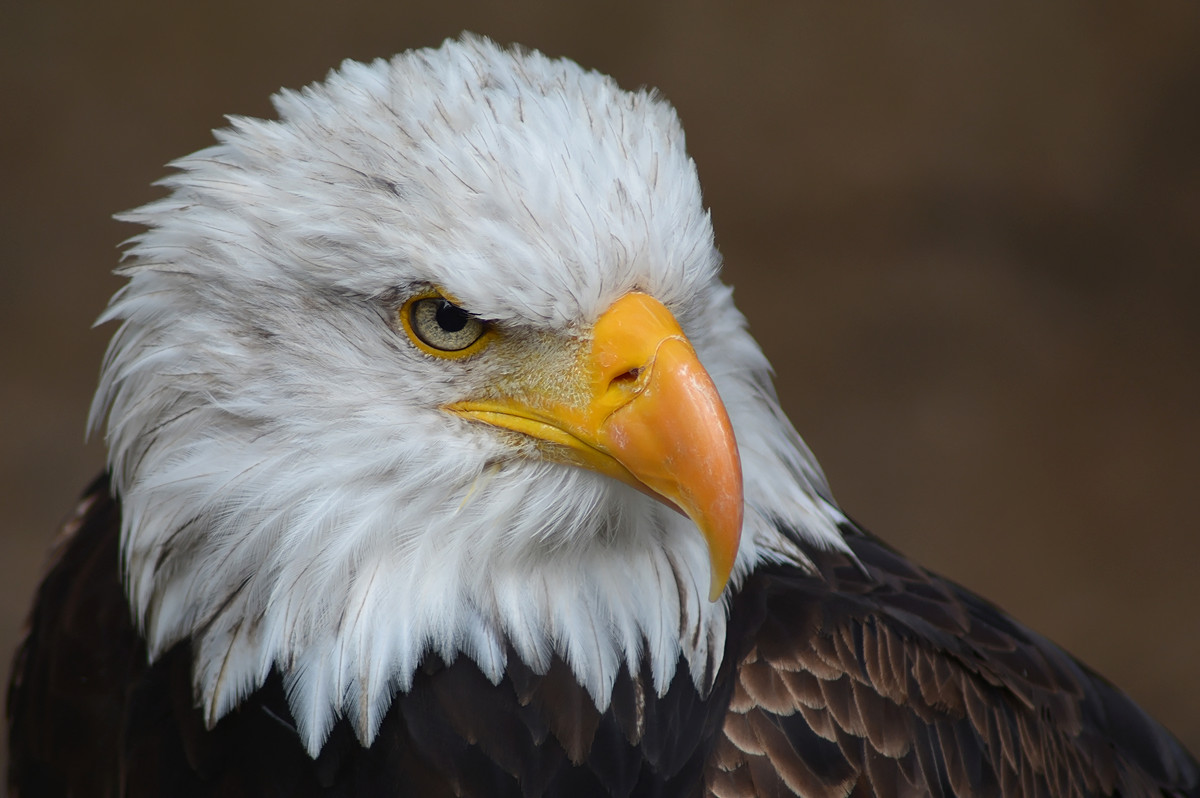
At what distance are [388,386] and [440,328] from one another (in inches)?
4.2

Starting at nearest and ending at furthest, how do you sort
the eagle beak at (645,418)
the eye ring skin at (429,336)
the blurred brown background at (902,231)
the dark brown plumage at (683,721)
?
the eagle beak at (645,418), the eye ring skin at (429,336), the dark brown plumage at (683,721), the blurred brown background at (902,231)

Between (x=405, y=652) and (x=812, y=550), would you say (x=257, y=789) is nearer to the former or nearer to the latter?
(x=405, y=652)

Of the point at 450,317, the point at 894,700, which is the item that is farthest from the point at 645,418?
the point at 894,700

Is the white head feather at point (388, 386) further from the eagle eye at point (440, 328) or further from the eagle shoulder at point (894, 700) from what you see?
the eagle shoulder at point (894, 700)

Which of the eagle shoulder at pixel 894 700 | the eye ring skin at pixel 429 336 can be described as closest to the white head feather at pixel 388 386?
the eye ring skin at pixel 429 336

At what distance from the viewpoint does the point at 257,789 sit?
69.4 inches

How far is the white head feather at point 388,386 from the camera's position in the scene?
4.93 ft

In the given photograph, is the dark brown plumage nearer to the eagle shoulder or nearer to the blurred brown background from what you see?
the eagle shoulder

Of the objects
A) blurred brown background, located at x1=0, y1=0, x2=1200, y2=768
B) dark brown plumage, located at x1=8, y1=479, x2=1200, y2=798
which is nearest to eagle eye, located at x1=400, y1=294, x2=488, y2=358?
dark brown plumage, located at x1=8, y1=479, x2=1200, y2=798

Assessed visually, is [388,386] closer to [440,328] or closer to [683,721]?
[440,328]

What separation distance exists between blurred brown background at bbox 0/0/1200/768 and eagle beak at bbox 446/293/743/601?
3.29 m

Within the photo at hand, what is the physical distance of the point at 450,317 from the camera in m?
1.54

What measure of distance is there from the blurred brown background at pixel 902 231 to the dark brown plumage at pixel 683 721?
282 cm

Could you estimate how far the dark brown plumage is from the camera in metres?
Answer: 1.71
